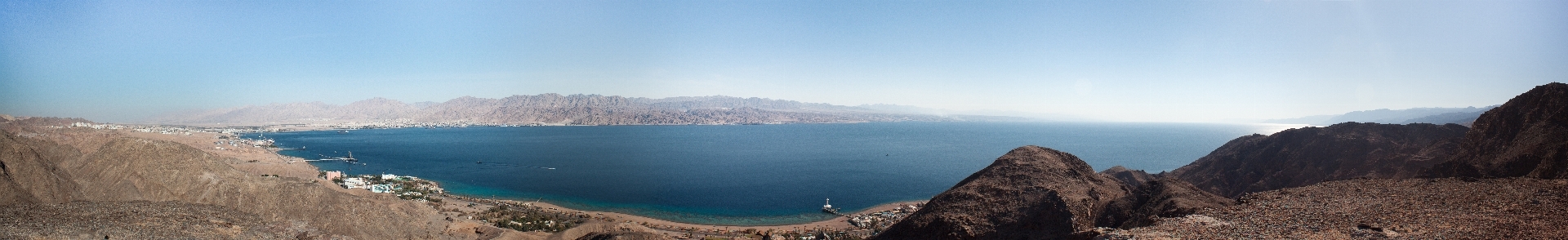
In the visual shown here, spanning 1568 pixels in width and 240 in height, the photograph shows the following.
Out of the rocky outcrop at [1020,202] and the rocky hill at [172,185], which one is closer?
the rocky outcrop at [1020,202]

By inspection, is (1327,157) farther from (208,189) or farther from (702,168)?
(702,168)

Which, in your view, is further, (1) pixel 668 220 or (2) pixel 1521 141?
(1) pixel 668 220

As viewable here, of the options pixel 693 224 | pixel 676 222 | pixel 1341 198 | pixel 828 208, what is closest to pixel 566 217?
pixel 676 222

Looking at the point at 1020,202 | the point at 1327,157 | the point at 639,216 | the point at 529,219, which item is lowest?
the point at 639,216

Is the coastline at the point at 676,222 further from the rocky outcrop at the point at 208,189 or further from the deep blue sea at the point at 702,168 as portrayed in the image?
the rocky outcrop at the point at 208,189

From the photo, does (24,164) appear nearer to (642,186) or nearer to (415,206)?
(415,206)

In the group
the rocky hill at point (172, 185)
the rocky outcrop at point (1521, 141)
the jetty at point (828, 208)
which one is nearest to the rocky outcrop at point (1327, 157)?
the rocky outcrop at point (1521, 141)

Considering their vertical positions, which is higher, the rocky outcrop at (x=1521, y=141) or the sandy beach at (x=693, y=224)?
the rocky outcrop at (x=1521, y=141)
